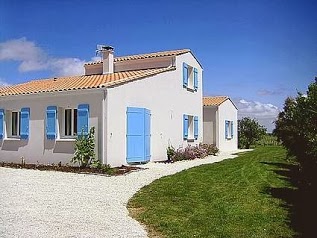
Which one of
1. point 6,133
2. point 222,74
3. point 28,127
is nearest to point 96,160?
point 28,127

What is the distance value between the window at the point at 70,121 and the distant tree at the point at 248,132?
1944 centimetres

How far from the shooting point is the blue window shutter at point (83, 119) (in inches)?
561

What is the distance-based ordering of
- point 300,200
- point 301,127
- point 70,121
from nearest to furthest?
point 300,200, point 301,127, point 70,121

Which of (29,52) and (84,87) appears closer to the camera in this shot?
(29,52)

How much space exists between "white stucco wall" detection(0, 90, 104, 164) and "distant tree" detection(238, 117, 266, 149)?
20.1 m

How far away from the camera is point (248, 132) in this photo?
107 ft

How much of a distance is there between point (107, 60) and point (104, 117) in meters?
7.01

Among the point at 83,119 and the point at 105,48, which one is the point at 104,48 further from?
the point at 83,119

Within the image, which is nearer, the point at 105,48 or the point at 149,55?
the point at 105,48

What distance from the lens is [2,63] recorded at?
231 inches

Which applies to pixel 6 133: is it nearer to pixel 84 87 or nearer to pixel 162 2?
pixel 84 87

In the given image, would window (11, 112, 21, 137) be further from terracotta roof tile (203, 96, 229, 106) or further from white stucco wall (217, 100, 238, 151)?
white stucco wall (217, 100, 238, 151)

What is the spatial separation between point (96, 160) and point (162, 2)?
908cm

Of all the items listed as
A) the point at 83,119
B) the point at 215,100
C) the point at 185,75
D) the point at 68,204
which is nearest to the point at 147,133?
the point at 83,119
